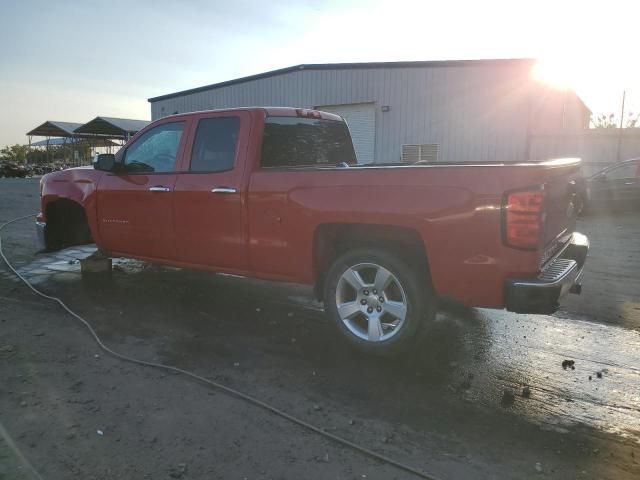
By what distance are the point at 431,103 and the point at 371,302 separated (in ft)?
48.9

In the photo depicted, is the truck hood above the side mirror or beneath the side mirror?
beneath

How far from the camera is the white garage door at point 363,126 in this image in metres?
18.7

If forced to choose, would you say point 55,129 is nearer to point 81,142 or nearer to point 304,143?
point 81,142

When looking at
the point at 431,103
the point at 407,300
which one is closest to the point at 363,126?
the point at 431,103

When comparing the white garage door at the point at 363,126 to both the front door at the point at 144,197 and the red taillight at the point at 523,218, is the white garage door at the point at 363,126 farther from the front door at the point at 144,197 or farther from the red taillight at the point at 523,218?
the red taillight at the point at 523,218

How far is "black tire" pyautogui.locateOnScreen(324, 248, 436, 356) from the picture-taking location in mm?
3590

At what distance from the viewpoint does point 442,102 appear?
17047 mm

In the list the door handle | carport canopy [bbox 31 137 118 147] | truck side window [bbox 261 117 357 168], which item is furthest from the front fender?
carport canopy [bbox 31 137 118 147]

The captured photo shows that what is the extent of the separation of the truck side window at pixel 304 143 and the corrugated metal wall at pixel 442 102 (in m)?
12.4

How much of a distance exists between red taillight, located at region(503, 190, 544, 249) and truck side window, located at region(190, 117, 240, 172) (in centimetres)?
249

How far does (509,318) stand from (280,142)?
9.41 feet

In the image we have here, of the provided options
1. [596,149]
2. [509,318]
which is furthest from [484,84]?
[509,318]

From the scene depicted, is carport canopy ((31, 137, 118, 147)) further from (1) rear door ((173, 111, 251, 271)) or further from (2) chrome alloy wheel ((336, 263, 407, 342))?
(2) chrome alloy wheel ((336, 263, 407, 342))

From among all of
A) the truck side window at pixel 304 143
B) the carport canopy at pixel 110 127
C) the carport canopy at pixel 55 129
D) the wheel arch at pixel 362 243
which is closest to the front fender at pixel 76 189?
the truck side window at pixel 304 143
